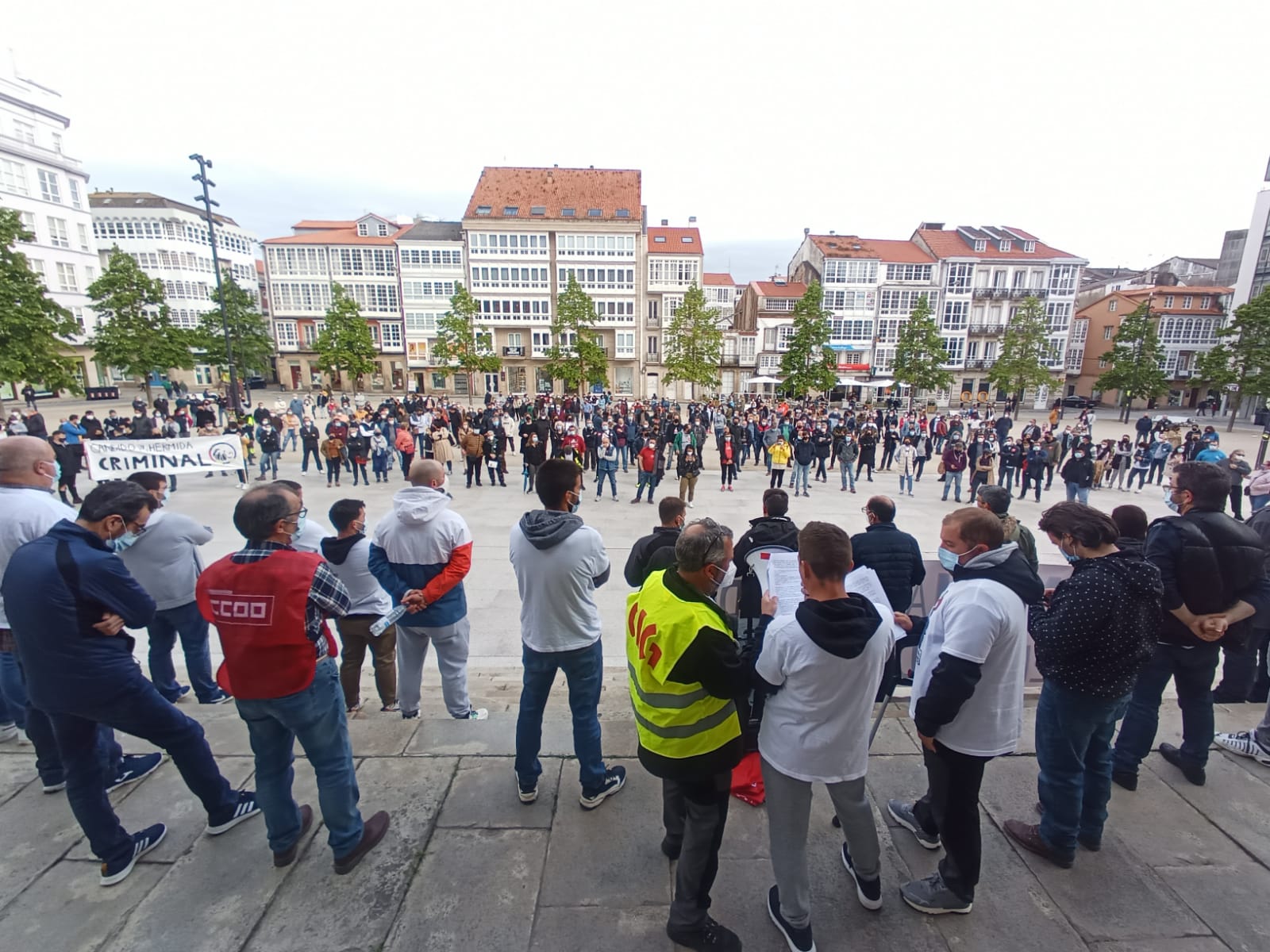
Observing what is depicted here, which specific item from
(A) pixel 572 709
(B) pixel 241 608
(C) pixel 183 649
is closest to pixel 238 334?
(C) pixel 183 649

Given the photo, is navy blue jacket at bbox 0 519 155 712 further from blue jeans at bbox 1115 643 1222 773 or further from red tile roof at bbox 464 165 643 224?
red tile roof at bbox 464 165 643 224

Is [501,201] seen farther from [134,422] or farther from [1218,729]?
[1218,729]

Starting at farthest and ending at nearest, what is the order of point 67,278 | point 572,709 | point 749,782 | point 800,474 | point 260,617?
point 67,278 → point 800,474 → point 749,782 → point 572,709 → point 260,617

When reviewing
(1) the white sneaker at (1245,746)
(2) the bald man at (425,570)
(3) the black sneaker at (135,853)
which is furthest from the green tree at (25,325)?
(1) the white sneaker at (1245,746)

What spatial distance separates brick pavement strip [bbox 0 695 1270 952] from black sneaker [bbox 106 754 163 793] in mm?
67

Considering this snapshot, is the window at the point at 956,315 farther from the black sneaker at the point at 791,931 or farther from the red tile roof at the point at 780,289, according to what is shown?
the black sneaker at the point at 791,931

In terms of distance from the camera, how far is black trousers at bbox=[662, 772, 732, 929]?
Result: 7.72 feet

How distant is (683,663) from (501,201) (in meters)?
50.7

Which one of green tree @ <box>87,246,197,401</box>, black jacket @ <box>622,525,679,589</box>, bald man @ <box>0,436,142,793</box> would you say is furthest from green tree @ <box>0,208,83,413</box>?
black jacket @ <box>622,525,679,589</box>

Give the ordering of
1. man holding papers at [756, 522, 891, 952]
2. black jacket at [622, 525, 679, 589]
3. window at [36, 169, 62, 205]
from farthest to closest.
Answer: window at [36, 169, 62, 205]
black jacket at [622, 525, 679, 589]
man holding papers at [756, 522, 891, 952]

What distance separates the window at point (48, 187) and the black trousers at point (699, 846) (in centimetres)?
5835

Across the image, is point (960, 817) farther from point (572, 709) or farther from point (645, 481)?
point (645, 481)

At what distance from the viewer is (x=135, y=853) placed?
111 inches

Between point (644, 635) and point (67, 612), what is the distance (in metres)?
2.58
